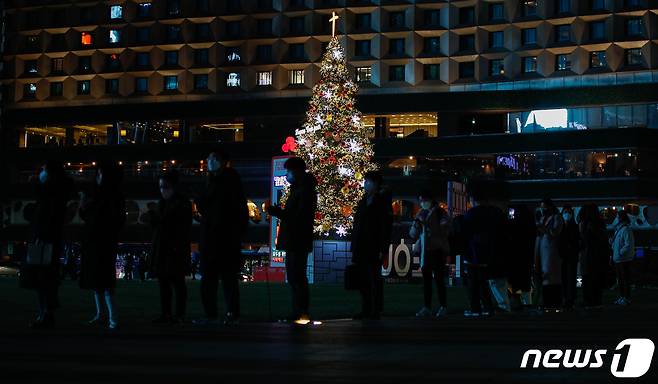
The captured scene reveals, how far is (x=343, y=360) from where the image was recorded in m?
8.35

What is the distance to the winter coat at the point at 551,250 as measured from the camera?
18625mm

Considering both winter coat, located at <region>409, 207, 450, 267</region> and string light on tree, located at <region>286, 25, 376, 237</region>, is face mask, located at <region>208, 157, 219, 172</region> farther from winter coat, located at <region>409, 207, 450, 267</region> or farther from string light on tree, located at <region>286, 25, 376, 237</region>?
string light on tree, located at <region>286, 25, 376, 237</region>

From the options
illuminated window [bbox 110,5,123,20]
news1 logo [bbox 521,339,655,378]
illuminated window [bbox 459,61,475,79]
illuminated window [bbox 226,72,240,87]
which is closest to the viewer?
news1 logo [bbox 521,339,655,378]

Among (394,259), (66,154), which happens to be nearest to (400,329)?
(394,259)

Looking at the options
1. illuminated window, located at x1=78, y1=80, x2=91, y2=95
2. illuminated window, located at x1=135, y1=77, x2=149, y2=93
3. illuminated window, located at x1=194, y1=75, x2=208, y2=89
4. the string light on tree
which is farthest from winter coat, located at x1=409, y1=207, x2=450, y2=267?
illuminated window, located at x1=78, y1=80, x2=91, y2=95

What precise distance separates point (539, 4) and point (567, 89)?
20.0 ft

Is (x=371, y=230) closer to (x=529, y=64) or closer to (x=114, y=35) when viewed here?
(x=529, y=64)

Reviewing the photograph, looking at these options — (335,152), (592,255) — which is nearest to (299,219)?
(592,255)

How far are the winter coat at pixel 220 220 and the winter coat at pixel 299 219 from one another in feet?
1.86

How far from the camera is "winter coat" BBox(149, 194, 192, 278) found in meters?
13.2

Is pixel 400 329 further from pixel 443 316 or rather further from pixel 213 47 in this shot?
Answer: pixel 213 47

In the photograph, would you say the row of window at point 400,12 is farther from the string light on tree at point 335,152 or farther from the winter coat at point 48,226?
the winter coat at point 48,226

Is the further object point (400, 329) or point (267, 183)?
point (267, 183)

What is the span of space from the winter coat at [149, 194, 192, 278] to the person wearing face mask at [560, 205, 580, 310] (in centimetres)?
809
